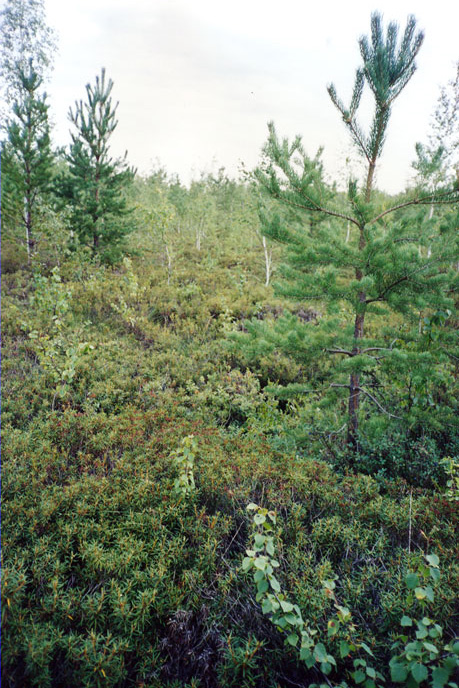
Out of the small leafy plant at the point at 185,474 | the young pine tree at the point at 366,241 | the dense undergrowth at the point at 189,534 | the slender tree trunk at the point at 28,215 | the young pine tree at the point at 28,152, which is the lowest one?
the dense undergrowth at the point at 189,534

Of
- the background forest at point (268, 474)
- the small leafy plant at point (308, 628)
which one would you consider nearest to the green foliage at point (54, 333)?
the background forest at point (268, 474)

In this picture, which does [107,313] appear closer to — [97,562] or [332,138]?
[332,138]

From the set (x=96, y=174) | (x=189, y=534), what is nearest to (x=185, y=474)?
(x=189, y=534)

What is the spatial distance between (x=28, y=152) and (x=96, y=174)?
Answer: 6.89 ft

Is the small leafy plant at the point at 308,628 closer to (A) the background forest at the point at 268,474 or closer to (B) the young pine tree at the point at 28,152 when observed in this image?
(A) the background forest at the point at 268,474

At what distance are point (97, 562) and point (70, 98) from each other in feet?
45.6

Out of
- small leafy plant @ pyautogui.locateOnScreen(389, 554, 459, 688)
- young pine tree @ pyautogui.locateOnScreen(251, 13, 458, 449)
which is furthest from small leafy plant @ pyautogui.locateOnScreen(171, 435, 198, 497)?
young pine tree @ pyautogui.locateOnScreen(251, 13, 458, 449)

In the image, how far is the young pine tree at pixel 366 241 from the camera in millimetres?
3881

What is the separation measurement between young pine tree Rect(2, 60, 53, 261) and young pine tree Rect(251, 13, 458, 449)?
10208 mm

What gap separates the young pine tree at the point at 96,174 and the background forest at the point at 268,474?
179 inches

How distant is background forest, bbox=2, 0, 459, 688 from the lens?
189 centimetres

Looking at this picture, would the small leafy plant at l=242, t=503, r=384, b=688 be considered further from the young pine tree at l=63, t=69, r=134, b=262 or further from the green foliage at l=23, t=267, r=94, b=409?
the young pine tree at l=63, t=69, r=134, b=262

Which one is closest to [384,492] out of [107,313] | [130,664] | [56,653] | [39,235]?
[130,664]

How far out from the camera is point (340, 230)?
4.30 m
